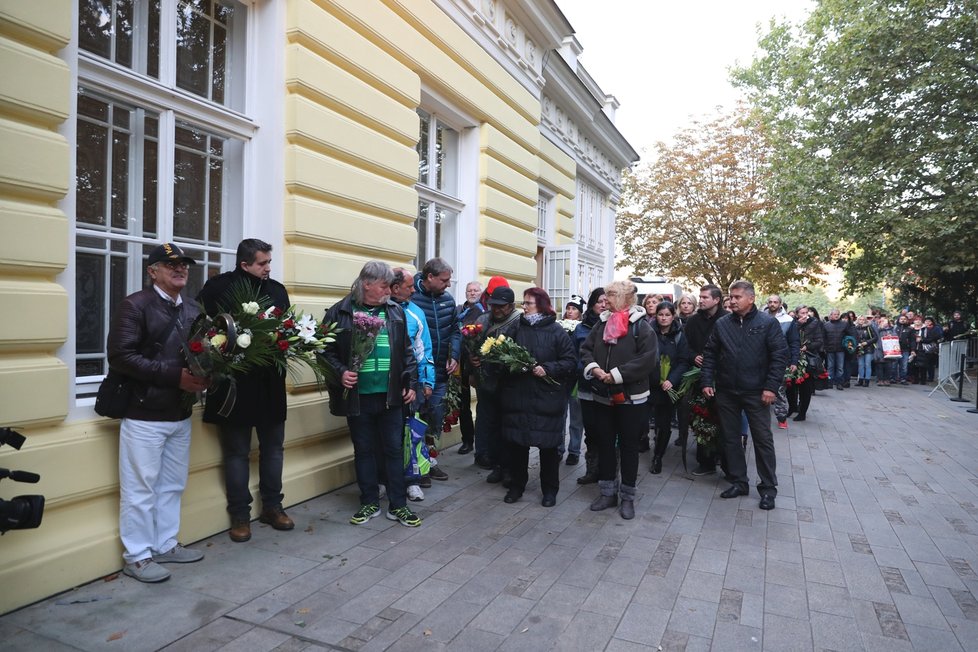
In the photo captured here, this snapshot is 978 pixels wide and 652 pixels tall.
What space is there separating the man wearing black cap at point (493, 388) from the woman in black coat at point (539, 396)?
0.16 meters

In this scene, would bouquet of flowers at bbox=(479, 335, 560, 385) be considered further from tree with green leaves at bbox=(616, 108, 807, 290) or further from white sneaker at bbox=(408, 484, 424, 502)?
tree with green leaves at bbox=(616, 108, 807, 290)

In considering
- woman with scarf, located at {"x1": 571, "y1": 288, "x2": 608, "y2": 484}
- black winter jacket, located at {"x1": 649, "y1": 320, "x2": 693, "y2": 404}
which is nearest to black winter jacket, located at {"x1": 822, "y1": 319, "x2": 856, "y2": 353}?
black winter jacket, located at {"x1": 649, "y1": 320, "x2": 693, "y2": 404}

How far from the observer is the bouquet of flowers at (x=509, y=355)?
5.49 m

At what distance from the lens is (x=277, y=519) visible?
4844 millimetres

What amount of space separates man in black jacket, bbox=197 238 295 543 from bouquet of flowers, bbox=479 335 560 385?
1731 mm

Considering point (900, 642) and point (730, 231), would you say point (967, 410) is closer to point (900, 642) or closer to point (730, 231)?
point (900, 642)

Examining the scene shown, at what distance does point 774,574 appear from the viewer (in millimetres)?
4312

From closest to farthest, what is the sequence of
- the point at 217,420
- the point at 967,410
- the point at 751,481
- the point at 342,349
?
1. the point at 217,420
2. the point at 342,349
3. the point at 751,481
4. the point at 967,410

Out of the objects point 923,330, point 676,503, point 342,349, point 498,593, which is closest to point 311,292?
point 342,349

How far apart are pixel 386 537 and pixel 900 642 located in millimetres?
3182

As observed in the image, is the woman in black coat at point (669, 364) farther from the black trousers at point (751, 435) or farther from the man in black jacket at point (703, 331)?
the black trousers at point (751, 435)

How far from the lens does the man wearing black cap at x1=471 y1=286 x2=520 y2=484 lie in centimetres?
591

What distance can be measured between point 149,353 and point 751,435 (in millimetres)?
4886

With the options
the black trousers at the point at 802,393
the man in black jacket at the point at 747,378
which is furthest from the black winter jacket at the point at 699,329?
the black trousers at the point at 802,393
